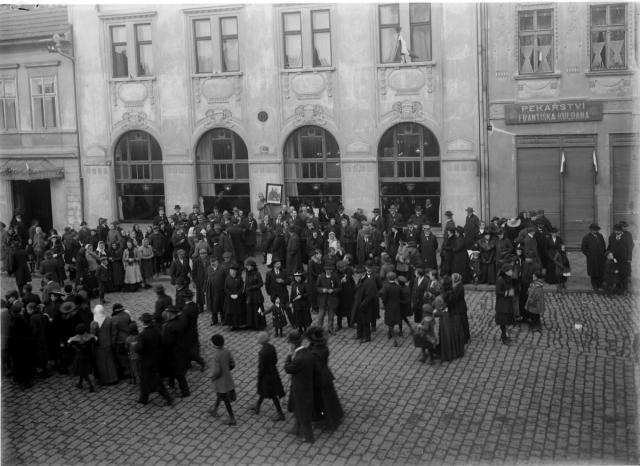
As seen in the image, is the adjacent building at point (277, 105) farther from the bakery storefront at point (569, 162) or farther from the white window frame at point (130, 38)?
the bakery storefront at point (569, 162)

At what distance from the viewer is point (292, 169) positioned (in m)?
28.3

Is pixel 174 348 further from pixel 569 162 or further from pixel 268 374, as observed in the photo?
pixel 569 162

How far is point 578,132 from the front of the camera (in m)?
24.8

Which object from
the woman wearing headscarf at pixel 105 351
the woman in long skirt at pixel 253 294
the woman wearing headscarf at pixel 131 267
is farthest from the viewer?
the woman wearing headscarf at pixel 131 267

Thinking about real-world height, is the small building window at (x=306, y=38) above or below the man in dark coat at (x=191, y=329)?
above

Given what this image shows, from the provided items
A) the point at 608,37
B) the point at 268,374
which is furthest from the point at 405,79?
the point at 268,374

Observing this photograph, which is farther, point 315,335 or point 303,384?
point 315,335

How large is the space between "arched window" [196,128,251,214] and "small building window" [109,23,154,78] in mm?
3455

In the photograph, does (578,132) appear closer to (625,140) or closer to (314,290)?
(625,140)

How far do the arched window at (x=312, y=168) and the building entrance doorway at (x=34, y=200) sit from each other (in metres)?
10.3

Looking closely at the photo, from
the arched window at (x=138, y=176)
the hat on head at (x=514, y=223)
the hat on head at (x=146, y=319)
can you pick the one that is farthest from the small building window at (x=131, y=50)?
the hat on head at (x=146, y=319)

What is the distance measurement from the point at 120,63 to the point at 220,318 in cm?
1442

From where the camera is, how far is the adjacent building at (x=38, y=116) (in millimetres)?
30359

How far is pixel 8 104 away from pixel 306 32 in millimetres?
12804
